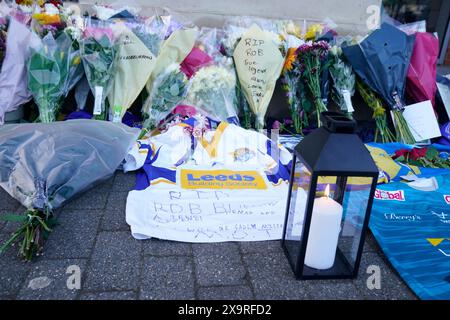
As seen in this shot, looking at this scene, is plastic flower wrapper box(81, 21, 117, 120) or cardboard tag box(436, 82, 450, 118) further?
cardboard tag box(436, 82, 450, 118)

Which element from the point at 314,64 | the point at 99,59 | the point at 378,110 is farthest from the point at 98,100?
the point at 378,110

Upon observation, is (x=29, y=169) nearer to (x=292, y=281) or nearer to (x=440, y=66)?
(x=292, y=281)

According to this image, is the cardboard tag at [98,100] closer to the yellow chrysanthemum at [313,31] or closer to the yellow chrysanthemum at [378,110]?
the yellow chrysanthemum at [313,31]

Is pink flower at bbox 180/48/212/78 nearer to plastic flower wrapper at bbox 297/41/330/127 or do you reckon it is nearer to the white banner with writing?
plastic flower wrapper at bbox 297/41/330/127

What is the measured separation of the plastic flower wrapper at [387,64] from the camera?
343cm

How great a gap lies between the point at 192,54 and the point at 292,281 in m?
Result: 2.38

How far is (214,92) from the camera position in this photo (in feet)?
10.6

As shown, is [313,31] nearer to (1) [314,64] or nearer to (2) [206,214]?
(1) [314,64]

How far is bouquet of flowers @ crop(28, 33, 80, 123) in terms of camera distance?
2.91 metres

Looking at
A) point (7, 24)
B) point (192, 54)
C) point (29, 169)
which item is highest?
point (7, 24)

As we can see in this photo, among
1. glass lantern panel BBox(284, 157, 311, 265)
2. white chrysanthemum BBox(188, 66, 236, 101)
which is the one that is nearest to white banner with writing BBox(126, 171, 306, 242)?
glass lantern panel BBox(284, 157, 311, 265)

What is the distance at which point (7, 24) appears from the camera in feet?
9.93

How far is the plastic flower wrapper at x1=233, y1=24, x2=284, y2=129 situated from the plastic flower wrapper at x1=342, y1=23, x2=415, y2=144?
71cm
